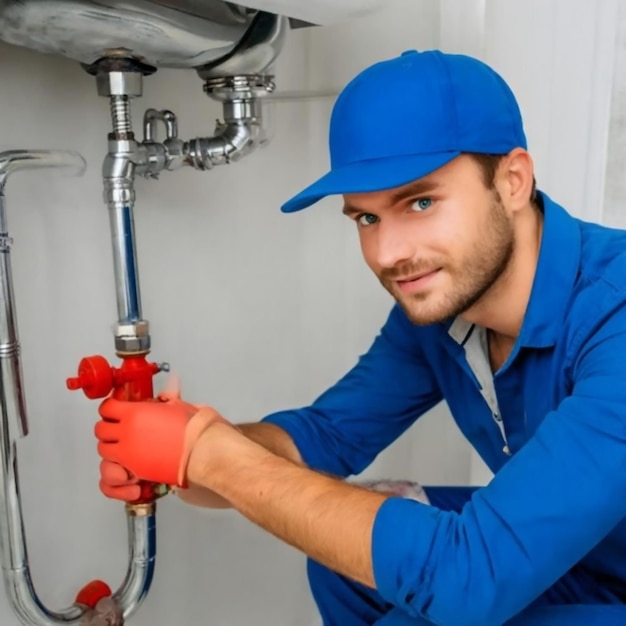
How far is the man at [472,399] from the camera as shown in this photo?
0.61 meters

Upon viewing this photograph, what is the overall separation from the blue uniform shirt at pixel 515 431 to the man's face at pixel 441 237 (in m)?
0.05

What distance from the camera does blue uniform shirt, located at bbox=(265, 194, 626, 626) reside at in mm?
601

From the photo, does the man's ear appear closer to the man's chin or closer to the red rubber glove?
the man's chin

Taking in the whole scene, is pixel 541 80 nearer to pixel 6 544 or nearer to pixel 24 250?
pixel 24 250

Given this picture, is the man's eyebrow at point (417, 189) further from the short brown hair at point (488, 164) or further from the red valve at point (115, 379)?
the red valve at point (115, 379)

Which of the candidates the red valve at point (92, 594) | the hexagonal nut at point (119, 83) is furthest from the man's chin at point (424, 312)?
the red valve at point (92, 594)

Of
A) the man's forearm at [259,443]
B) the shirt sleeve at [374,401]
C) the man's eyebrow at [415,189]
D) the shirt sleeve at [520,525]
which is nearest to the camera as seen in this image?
the shirt sleeve at [520,525]

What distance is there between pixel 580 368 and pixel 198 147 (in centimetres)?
43

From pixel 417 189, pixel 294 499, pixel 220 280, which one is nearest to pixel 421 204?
pixel 417 189

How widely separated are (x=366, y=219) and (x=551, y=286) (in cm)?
18

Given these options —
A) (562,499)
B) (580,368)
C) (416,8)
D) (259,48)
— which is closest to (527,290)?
(580,368)

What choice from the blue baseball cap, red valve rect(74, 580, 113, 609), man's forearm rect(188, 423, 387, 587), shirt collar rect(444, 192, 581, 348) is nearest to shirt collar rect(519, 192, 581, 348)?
shirt collar rect(444, 192, 581, 348)

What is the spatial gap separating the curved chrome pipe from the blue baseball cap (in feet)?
0.84

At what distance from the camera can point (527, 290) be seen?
772 mm
